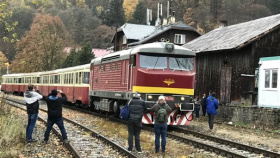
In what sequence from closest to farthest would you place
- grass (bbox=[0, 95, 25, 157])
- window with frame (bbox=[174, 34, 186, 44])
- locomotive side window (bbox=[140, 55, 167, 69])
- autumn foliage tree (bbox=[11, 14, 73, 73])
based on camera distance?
grass (bbox=[0, 95, 25, 157]), locomotive side window (bbox=[140, 55, 167, 69]), window with frame (bbox=[174, 34, 186, 44]), autumn foliage tree (bbox=[11, 14, 73, 73])

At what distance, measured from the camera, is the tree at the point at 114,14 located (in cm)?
9162

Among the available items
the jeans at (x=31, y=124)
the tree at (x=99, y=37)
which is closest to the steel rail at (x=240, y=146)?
the jeans at (x=31, y=124)

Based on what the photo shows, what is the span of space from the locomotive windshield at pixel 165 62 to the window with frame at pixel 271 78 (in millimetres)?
5976

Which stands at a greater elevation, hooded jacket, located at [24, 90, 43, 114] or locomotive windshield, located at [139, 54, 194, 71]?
locomotive windshield, located at [139, 54, 194, 71]

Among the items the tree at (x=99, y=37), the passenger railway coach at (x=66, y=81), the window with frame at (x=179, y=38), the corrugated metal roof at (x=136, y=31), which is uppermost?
the tree at (x=99, y=37)

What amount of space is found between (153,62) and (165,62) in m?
0.50

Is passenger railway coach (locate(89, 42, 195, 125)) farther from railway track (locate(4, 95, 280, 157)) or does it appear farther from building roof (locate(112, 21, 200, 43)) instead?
building roof (locate(112, 21, 200, 43))

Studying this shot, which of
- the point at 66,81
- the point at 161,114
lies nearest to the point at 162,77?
the point at 161,114

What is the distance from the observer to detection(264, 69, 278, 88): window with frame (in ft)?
63.3

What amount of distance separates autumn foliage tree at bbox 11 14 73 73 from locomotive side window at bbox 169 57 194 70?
4125 cm

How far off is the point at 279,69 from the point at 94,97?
10259 mm

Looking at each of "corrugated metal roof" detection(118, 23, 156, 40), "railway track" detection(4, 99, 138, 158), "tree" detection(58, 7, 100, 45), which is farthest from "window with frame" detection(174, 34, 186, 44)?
"tree" detection(58, 7, 100, 45)

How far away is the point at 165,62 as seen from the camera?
1521 cm

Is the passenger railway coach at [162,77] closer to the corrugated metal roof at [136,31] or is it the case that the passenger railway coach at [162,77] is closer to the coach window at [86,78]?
the coach window at [86,78]
